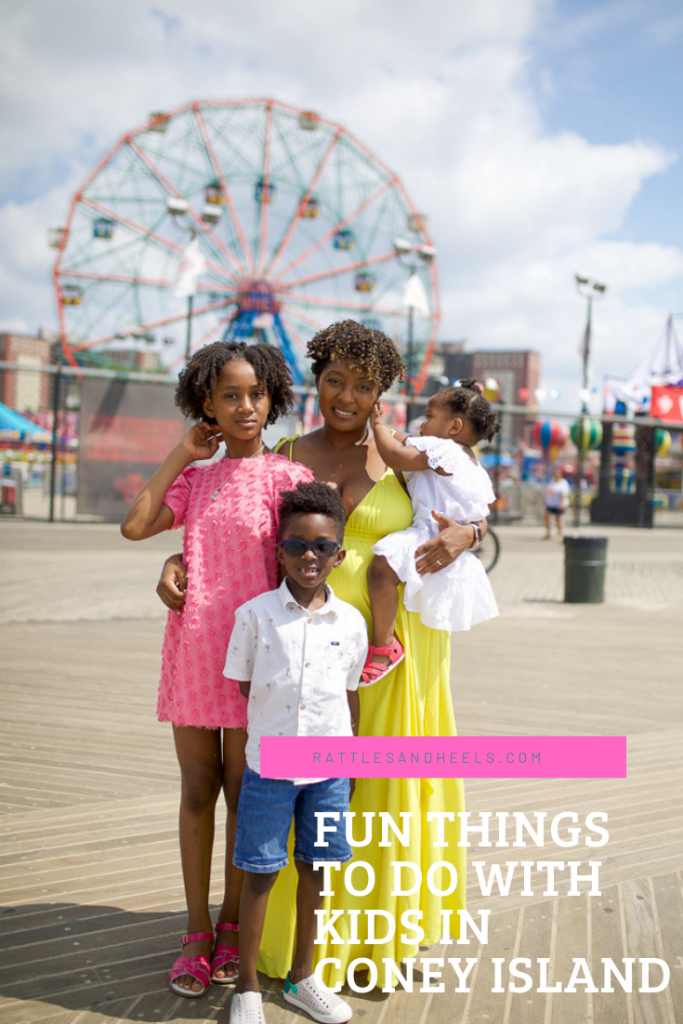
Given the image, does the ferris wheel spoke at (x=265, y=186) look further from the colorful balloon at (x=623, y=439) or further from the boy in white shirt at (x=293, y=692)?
the boy in white shirt at (x=293, y=692)

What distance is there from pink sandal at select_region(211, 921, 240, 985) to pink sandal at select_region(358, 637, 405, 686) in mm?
775

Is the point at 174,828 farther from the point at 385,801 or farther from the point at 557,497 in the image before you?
the point at 557,497

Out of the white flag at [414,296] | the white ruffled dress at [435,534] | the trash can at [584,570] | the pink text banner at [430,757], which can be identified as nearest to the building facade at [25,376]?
the white flag at [414,296]

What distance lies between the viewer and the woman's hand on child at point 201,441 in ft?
7.88

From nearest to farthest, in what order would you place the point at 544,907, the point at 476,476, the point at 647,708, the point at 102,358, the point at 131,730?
1. the point at 476,476
2. the point at 544,907
3. the point at 131,730
4. the point at 647,708
5. the point at 102,358

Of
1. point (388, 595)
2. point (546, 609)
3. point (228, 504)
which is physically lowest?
point (546, 609)

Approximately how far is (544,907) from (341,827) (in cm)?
113

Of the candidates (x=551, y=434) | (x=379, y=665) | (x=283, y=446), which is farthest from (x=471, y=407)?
(x=551, y=434)

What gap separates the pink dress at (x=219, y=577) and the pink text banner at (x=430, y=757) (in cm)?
23

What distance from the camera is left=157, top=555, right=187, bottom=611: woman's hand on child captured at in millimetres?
2309

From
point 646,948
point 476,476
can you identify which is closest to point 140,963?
point 646,948

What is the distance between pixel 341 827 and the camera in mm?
2215

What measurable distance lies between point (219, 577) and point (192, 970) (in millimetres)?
1040

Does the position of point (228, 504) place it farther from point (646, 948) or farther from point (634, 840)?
point (634, 840)
